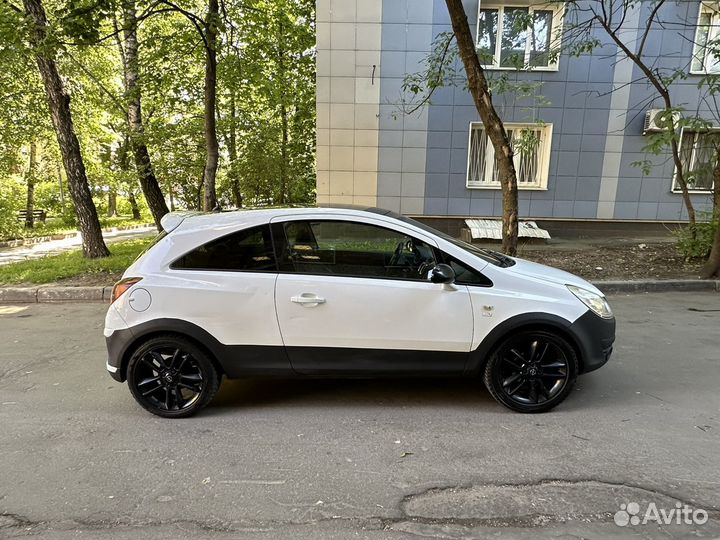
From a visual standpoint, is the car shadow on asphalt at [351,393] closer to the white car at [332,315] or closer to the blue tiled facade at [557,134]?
the white car at [332,315]

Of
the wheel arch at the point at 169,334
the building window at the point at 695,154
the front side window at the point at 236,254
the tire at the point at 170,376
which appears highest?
the building window at the point at 695,154

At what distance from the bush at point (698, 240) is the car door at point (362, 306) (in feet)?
Result: 25.0

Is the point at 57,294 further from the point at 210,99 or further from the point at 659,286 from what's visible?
the point at 659,286

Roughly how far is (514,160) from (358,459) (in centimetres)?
1129

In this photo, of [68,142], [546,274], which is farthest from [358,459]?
[68,142]

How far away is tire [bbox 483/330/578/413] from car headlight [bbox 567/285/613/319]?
36 centimetres

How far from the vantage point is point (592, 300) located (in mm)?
3613

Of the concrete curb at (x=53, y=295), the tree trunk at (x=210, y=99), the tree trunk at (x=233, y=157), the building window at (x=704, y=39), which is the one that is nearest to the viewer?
the concrete curb at (x=53, y=295)

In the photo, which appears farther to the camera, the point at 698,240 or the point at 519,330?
the point at 698,240

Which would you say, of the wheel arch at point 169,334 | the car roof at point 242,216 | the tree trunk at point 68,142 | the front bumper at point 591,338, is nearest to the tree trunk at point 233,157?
the tree trunk at point 68,142

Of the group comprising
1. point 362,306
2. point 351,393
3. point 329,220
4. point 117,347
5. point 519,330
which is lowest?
point 351,393

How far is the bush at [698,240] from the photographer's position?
27.9 ft

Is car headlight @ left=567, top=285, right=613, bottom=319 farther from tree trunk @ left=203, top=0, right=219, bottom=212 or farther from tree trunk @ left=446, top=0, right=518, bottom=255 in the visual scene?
tree trunk @ left=203, top=0, right=219, bottom=212

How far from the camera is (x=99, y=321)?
614 centimetres
